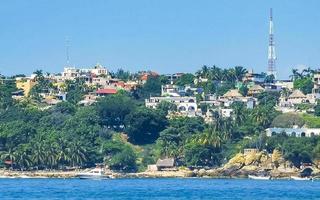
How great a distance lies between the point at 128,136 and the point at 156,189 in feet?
122

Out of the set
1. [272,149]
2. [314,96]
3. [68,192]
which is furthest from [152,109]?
[68,192]

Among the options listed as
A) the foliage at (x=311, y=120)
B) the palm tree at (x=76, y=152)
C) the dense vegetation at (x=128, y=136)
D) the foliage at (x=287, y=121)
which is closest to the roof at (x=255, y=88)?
the dense vegetation at (x=128, y=136)

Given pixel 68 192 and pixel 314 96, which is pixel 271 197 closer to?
pixel 68 192

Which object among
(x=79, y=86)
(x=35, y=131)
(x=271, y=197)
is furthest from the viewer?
(x=79, y=86)

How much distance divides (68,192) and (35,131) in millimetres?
44011

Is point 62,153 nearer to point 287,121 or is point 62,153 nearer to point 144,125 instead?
point 144,125

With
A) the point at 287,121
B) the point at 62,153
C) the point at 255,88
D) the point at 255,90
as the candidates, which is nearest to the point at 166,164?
the point at 62,153

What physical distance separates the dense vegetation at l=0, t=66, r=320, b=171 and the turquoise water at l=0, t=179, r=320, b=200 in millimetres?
6110

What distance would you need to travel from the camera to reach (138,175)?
14638 cm

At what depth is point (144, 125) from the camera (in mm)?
153750

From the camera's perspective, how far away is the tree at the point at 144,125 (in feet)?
504

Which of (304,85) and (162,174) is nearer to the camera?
(162,174)

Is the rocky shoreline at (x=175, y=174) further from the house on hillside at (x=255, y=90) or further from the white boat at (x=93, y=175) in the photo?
the house on hillside at (x=255, y=90)

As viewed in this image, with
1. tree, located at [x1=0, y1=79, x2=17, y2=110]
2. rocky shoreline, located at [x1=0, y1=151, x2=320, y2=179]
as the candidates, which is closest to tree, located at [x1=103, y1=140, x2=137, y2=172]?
rocky shoreline, located at [x1=0, y1=151, x2=320, y2=179]
